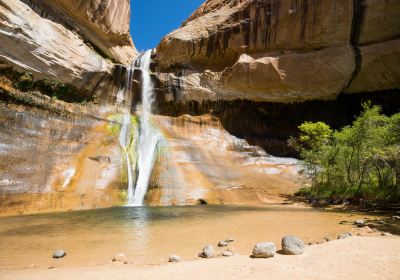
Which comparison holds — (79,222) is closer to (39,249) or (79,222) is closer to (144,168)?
(39,249)

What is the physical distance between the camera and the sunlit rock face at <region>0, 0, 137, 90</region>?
2162 cm

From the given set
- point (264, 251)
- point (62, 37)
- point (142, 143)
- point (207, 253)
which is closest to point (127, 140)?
point (142, 143)

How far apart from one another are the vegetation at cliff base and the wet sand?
9316 millimetres

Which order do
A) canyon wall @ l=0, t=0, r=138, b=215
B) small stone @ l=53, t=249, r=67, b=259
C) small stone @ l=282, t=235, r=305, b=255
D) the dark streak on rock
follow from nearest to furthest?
small stone @ l=282, t=235, r=305, b=255, small stone @ l=53, t=249, r=67, b=259, canyon wall @ l=0, t=0, r=138, b=215, the dark streak on rock

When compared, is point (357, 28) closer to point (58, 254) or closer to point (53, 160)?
point (53, 160)

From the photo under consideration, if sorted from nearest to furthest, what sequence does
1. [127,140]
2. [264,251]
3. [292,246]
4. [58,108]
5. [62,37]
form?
[264,251], [292,246], [58,108], [127,140], [62,37]

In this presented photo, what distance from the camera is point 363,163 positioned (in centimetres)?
1758

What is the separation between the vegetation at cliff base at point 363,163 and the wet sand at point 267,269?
30.6ft

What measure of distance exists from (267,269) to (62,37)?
25616 mm

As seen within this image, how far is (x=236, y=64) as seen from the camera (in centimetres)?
3020

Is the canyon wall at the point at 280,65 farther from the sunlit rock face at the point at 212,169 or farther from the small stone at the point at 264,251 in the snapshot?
the small stone at the point at 264,251

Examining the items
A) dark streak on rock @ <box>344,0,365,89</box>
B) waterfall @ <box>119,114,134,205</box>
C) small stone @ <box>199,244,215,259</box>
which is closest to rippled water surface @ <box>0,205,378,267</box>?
small stone @ <box>199,244,215,259</box>

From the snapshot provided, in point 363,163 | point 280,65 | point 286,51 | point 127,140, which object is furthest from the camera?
point 286,51

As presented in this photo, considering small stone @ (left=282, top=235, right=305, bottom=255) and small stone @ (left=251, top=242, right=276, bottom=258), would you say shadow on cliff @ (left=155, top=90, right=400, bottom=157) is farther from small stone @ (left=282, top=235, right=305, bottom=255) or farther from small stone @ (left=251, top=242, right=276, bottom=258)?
small stone @ (left=251, top=242, right=276, bottom=258)
